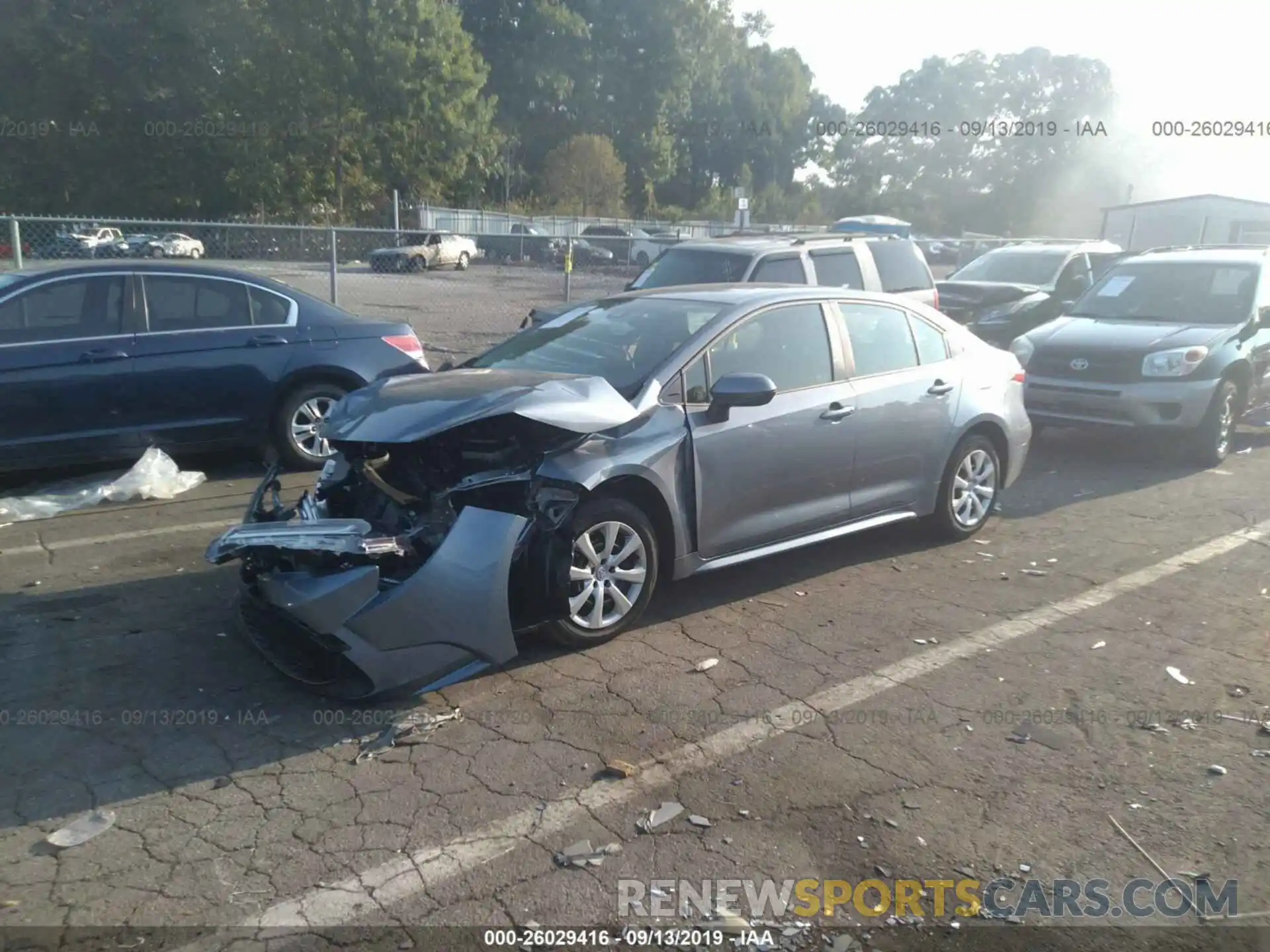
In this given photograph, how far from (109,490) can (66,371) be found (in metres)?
0.89

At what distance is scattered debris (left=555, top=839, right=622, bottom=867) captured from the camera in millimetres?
3457

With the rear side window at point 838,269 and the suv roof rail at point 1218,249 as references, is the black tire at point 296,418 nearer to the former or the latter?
the rear side window at point 838,269

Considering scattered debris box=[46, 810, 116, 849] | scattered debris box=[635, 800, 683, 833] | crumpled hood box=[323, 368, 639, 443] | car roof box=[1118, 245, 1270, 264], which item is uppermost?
car roof box=[1118, 245, 1270, 264]

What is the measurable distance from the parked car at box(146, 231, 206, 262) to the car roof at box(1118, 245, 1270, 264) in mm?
13225

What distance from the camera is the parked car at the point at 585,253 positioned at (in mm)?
20125

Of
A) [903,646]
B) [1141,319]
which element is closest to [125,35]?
[1141,319]

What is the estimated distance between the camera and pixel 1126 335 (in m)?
9.98

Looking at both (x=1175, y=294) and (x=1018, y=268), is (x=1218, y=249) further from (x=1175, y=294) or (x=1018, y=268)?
(x=1018, y=268)

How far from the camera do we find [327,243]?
13.2 meters

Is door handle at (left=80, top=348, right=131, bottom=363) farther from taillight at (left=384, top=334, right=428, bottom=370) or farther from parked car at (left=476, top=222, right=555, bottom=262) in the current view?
parked car at (left=476, top=222, right=555, bottom=262)

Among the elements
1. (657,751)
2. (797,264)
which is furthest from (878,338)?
(797,264)

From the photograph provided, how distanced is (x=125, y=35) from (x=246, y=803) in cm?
4946

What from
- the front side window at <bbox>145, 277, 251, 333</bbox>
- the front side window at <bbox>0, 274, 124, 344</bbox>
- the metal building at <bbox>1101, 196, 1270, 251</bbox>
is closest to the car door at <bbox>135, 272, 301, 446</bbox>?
the front side window at <bbox>145, 277, 251, 333</bbox>

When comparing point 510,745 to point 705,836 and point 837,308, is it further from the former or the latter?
point 837,308
